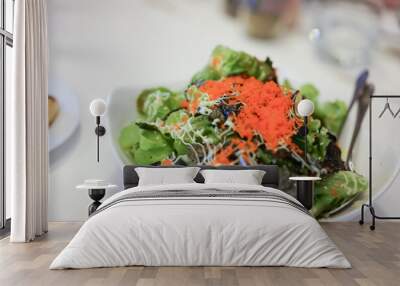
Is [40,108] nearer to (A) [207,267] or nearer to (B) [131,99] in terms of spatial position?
(B) [131,99]

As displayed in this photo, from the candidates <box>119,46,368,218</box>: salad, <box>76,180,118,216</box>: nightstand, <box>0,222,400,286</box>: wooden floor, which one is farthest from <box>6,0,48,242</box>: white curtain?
<box>119,46,368,218</box>: salad

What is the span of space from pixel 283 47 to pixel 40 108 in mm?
3019

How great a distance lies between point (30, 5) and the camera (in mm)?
6121

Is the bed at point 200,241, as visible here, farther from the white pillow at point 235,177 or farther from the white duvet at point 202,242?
the white pillow at point 235,177

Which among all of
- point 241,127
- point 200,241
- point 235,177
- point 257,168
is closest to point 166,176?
point 235,177

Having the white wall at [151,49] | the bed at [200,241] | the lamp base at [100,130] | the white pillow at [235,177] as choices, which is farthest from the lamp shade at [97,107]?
the bed at [200,241]

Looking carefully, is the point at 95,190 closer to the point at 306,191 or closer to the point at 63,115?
the point at 63,115

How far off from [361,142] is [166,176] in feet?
8.17

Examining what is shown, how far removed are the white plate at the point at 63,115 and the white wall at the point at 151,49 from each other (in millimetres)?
78

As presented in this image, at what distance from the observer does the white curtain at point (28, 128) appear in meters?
5.81

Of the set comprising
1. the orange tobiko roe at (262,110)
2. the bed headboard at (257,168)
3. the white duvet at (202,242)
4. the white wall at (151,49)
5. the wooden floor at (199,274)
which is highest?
the white wall at (151,49)

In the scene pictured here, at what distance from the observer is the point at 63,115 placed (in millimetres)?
7336

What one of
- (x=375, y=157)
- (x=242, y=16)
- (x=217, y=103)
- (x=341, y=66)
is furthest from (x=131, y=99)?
(x=375, y=157)

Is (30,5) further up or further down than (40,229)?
further up
